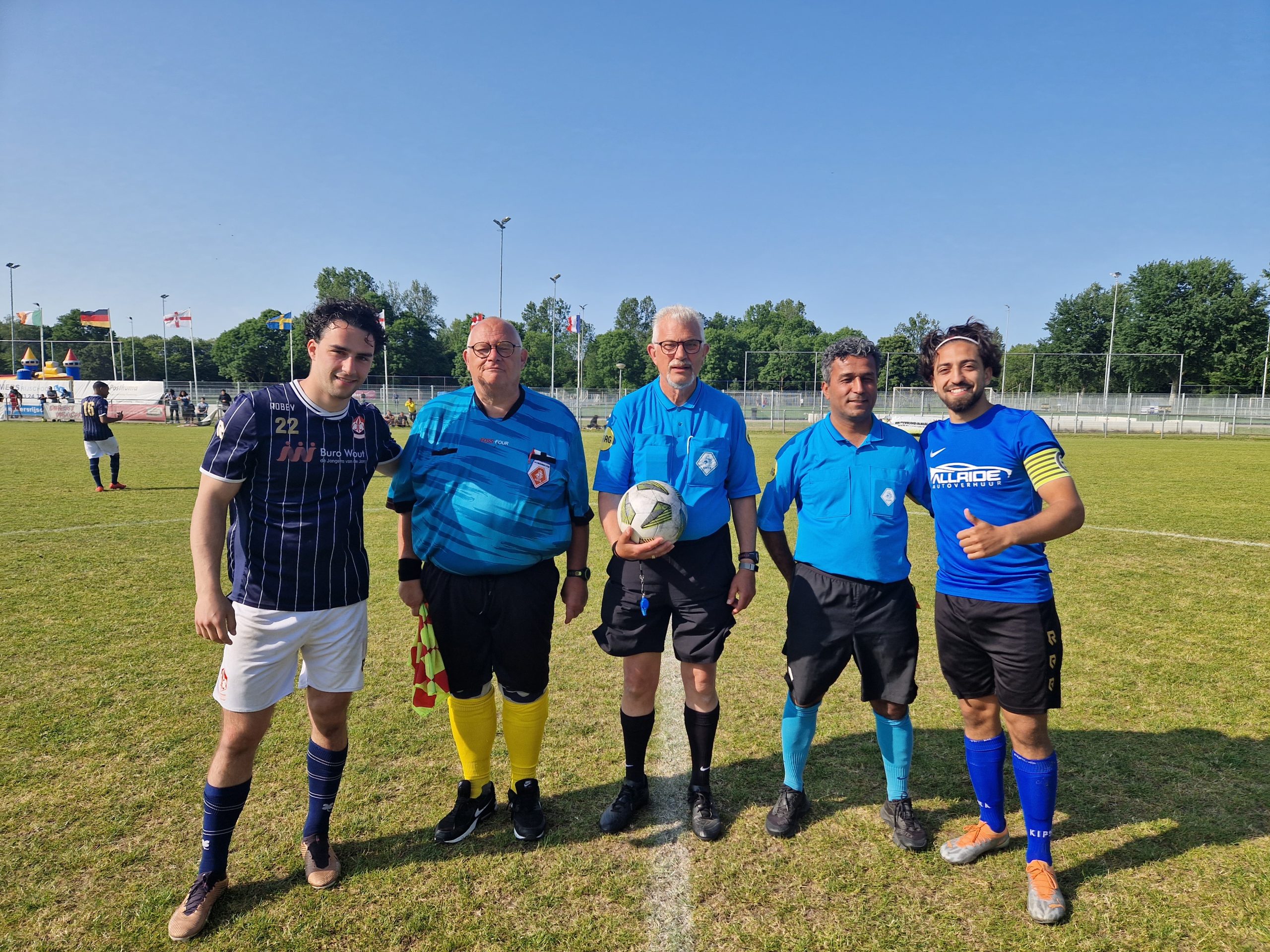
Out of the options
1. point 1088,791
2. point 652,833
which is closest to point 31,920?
point 652,833

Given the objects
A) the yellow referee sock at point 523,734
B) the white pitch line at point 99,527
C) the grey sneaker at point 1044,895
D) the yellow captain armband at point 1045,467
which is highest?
the yellow captain armband at point 1045,467

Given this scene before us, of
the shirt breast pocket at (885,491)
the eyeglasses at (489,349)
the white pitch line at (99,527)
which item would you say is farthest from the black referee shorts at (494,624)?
the white pitch line at (99,527)

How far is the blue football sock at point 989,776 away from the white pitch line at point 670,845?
1344 millimetres

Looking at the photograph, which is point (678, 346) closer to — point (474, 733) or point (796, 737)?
point (796, 737)

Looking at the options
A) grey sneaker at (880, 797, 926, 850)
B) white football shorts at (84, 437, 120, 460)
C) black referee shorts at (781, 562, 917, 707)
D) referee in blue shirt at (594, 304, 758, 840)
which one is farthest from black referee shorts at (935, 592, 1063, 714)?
white football shorts at (84, 437, 120, 460)

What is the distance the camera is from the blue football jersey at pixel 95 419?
43.9ft

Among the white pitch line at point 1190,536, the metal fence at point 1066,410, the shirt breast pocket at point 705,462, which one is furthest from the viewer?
the metal fence at point 1066,410

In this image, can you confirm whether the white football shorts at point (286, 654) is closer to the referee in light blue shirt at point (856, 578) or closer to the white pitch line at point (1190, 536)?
the referee in light blue shirt at point (856, 578)

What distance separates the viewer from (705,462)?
3.30 metres

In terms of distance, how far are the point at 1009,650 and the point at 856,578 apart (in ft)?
2.18

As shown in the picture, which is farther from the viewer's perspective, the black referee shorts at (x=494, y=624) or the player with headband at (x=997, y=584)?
the black referee shorts at (x=494, y=624)

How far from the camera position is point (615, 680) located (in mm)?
5020

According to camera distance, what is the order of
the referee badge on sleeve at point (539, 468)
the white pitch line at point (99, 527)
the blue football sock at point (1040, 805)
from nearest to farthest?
1. the blue football sock at point (1040, 805)
2. the referee badge on sleeve at point (539, 468)
3. the white pitch line at point (99, 527)

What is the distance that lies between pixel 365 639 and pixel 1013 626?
8.88 feet
